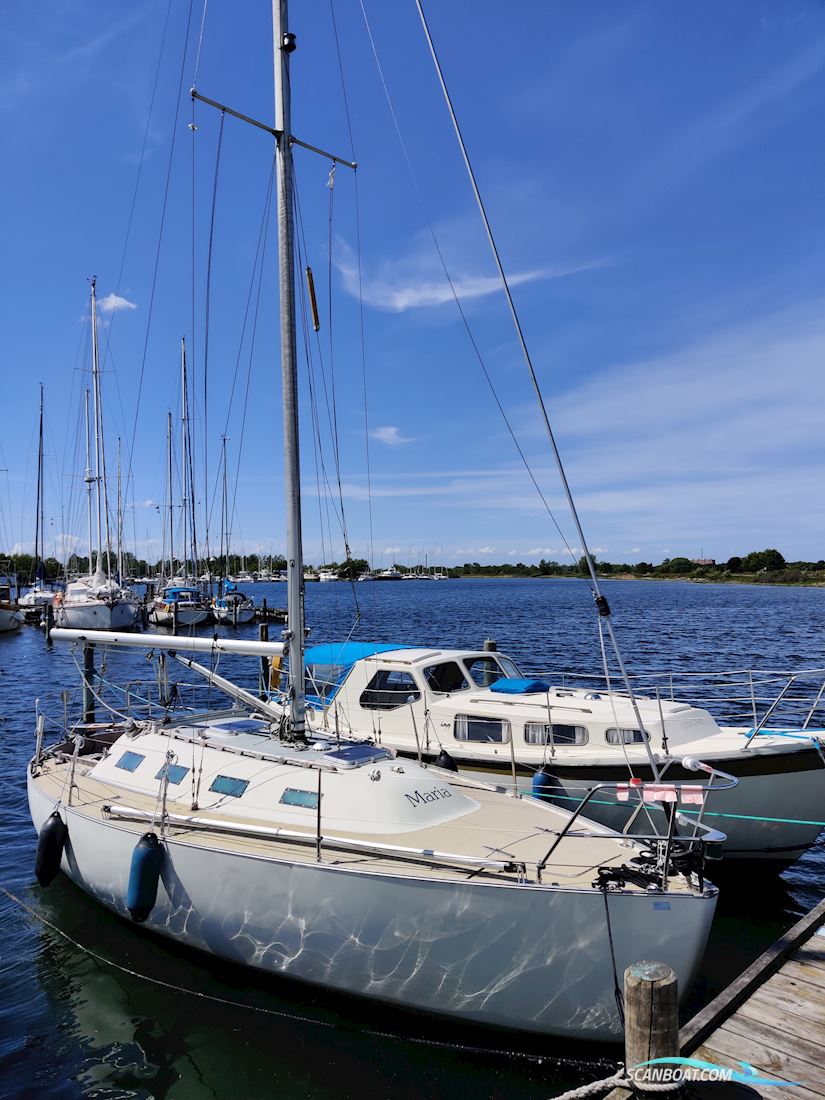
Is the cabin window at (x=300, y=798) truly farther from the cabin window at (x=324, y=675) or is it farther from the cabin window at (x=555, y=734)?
the cabin window at (x=324, y=675)

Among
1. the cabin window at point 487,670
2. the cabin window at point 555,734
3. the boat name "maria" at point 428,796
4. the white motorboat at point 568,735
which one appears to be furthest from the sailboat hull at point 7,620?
the boat name "maria" at point 428,796

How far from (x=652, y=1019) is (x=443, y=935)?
211 centimetres

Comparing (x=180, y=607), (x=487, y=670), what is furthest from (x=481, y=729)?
(x=180, y=607)

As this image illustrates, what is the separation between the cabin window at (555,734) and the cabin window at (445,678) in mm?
1748

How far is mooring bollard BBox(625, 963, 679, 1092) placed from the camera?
4480 millimetres

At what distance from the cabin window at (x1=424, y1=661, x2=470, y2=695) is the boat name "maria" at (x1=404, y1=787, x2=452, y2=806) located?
4774mm

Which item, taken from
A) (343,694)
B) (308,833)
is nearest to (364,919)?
(308,833)

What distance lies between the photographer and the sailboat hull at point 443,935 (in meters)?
5.88

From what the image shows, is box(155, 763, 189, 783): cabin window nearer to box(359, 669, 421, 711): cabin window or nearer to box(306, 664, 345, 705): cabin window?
box(359, 669, 421, 711): cabin window

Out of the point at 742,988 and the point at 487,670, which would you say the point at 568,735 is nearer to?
the point at 487,670

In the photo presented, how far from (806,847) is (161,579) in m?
55.5

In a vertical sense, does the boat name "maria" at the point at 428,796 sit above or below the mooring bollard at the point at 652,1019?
above

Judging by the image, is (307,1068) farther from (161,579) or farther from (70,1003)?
(161,579)

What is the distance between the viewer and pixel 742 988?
18.1 feet
